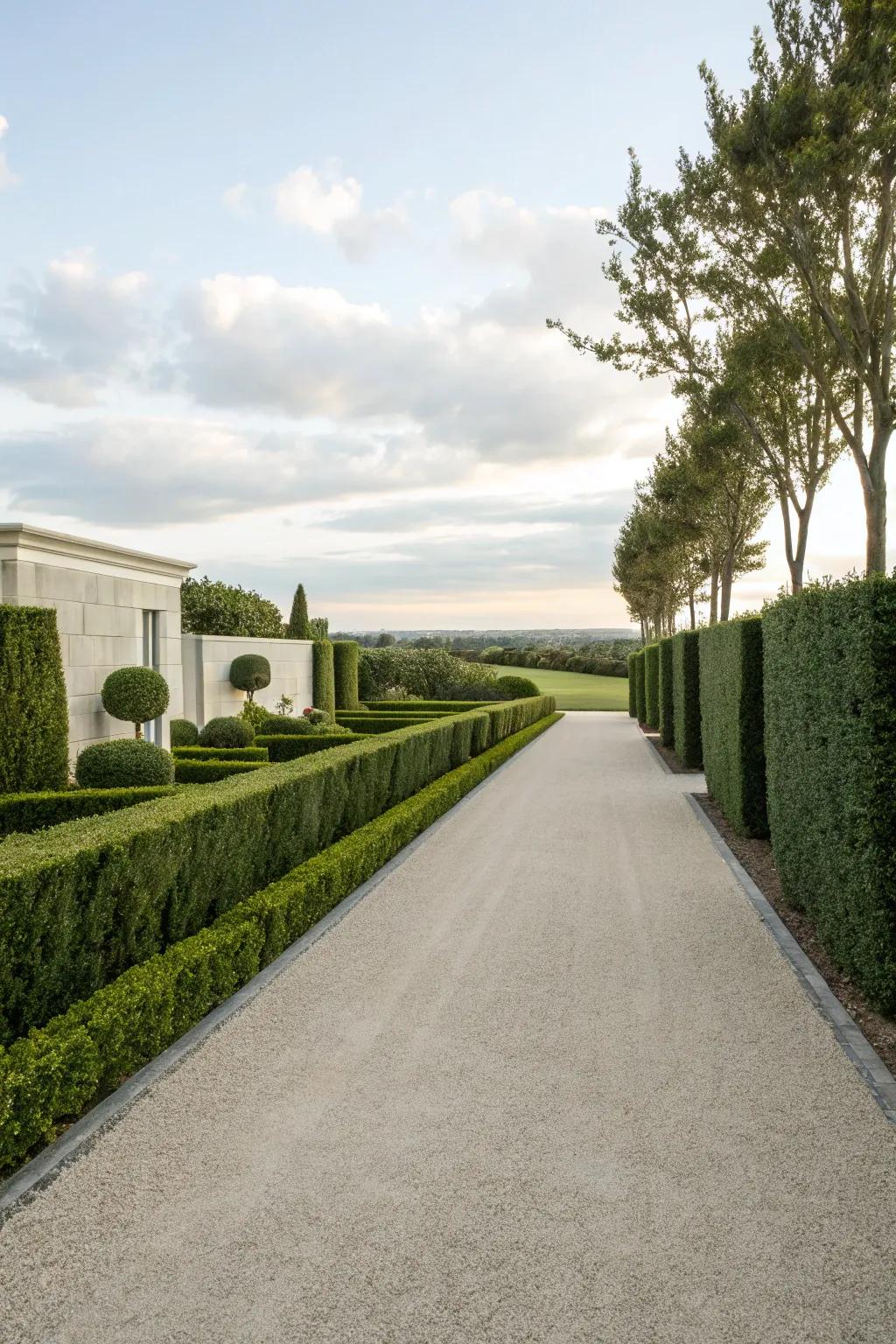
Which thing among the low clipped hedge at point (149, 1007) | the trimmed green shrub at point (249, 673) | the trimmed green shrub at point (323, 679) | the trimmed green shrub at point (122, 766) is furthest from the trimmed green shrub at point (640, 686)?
the low clipped hedge at point (149, 1007)

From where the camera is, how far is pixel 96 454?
13305 mm

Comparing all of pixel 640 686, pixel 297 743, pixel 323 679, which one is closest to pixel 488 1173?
pixel 297 743

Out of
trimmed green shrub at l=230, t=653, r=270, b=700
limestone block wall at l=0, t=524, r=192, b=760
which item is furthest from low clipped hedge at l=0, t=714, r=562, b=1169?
trimmed green shrub at l=230, t=653, r=270, b=700

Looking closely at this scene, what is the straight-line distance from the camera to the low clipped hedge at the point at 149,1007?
11.6 feet

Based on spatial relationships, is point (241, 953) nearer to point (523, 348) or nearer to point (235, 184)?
point (235, 184)

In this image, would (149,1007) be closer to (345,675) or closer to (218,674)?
(218,674)

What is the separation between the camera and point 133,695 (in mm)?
12602

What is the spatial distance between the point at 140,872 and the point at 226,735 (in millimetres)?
11328

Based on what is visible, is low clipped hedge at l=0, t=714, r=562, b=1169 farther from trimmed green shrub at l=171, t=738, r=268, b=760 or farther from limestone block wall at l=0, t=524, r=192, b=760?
trimmed green shrub at l=171, t=738, r=268, b=760

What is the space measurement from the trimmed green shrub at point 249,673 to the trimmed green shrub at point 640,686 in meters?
12.8

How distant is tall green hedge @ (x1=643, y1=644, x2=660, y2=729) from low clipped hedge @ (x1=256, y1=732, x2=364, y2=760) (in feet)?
35.5

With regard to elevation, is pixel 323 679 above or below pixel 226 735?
above

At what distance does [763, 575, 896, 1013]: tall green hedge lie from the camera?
15.8 feet

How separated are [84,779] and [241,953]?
6221mm
